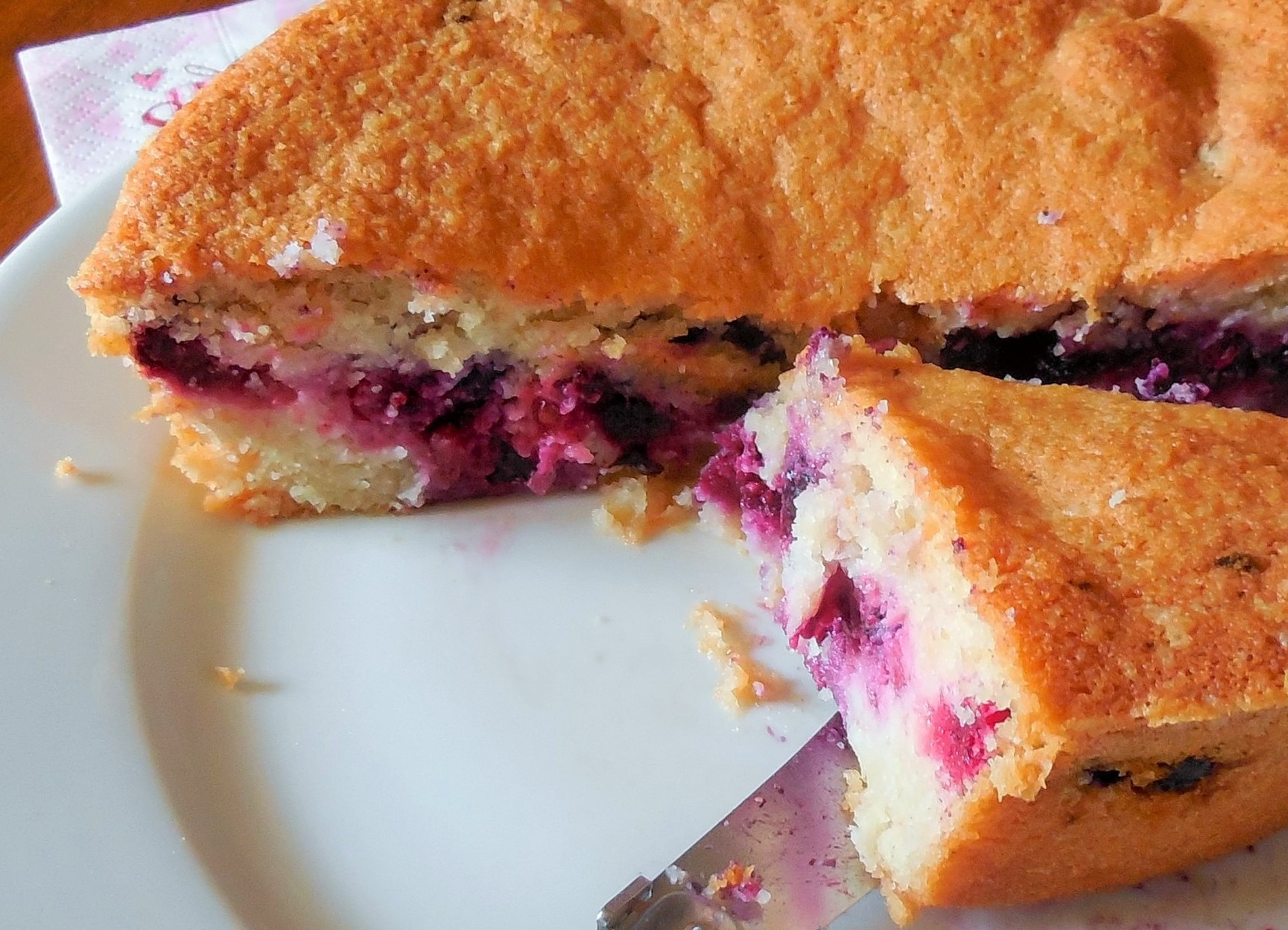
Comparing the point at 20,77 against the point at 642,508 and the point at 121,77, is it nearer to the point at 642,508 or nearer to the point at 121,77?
the point at 121,77

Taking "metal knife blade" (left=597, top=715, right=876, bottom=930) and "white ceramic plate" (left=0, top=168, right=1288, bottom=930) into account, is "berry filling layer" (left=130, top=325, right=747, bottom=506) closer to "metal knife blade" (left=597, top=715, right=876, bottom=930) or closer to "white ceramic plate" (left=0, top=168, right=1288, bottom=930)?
"white ceramic plate" (left=0, top=168, right=1288, bottom=930)

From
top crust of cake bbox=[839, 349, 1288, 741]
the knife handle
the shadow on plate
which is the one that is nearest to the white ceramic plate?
the shadow on plate

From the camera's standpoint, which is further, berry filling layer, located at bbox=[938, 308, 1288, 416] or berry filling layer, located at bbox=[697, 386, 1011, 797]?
berry filling layer, located at bbox=[938, 308, 1288, 416]

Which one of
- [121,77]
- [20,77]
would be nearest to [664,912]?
[121,77]

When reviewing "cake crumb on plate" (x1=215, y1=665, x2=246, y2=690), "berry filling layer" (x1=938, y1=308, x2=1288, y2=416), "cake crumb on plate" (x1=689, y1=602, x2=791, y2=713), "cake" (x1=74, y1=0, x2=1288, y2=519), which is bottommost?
"cake crumb on plate" (x1=689, y1=602, x2=791, y2=713)

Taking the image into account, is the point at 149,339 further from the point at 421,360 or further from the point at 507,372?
the point at 507,372

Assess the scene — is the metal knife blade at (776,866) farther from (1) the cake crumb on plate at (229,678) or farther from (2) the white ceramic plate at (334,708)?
(1) the cake crumb on plate at (229,678)
